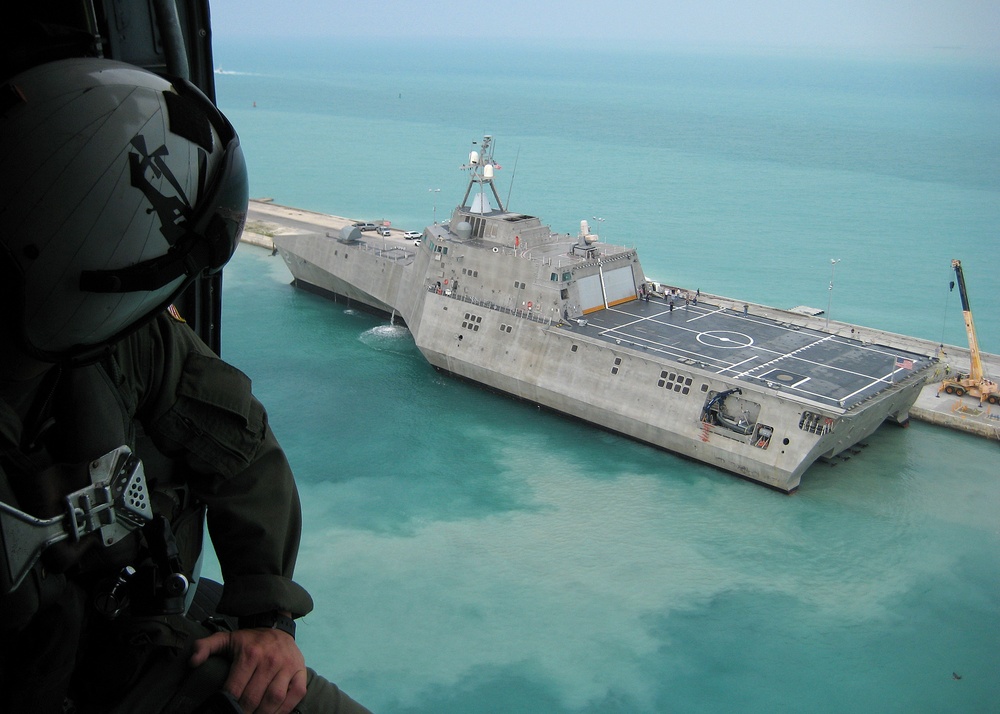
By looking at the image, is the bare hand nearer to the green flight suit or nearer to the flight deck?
the green flight suit

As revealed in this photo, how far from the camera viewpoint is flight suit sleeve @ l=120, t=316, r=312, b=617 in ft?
8.98

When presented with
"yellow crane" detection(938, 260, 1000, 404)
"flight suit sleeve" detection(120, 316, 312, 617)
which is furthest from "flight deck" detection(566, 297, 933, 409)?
"flight suit sleeve" detection(120, 316, 312, 617)

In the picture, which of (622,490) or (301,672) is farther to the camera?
(622,490)

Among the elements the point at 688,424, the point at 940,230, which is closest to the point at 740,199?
the point at 940,230

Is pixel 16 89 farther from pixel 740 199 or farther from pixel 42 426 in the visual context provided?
pixel 740 199

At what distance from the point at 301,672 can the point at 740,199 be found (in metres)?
60.8

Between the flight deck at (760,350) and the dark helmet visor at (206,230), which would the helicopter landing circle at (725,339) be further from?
the dark helmet visor at (206,230)

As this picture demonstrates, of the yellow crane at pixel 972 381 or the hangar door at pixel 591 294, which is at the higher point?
the hangar door at pixel 591 294

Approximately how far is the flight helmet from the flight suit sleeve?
391 millimetres

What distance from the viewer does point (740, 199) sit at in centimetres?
5991

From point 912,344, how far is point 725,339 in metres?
10.3

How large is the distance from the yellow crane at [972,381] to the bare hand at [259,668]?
30220 millimetres

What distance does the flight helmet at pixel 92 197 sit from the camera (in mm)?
2164

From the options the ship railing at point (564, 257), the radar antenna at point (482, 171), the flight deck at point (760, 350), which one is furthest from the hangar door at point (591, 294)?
the radar antenna at point (482, 171)
